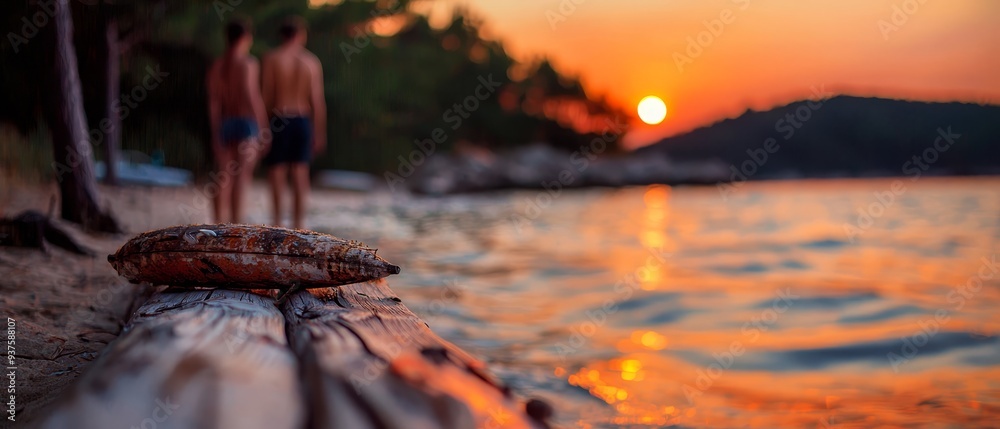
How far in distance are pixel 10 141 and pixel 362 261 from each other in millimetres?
10942

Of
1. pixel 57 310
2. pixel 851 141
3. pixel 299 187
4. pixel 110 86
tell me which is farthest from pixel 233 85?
pixel 851 141

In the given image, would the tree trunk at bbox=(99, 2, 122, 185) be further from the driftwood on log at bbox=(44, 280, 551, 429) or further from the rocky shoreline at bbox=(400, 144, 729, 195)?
the rocky shoreline at bbox=(400, 144, 729, 195)

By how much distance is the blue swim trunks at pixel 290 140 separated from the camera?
321 inches

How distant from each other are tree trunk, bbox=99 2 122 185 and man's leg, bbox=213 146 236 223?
5771 mm

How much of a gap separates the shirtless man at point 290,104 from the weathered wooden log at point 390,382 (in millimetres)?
6152

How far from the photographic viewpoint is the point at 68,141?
727cm

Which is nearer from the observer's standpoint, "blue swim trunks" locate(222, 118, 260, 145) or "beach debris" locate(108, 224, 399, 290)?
"beach debris" locate(108, 224, 399, 290)

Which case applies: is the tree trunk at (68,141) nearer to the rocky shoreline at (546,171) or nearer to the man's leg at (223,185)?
the man's leg at (223,185)

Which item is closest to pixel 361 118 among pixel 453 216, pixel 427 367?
pixel 453 216

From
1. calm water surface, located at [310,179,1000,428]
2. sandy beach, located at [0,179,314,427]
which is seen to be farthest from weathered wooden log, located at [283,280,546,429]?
calm water surface, located at [310,179,1000,428]

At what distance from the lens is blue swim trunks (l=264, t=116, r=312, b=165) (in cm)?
816

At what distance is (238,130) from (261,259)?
5.16 metres

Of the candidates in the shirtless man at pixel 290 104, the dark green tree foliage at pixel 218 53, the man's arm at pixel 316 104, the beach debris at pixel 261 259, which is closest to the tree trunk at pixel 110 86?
the dark green tree foliage at pixel 218 53

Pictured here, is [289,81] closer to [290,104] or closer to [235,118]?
[290,104]
